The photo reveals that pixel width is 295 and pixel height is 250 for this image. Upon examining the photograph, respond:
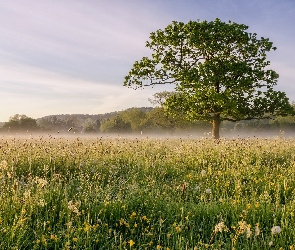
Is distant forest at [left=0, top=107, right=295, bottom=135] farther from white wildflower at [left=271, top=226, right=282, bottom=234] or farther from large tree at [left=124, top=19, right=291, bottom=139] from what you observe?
white wildflower at [left=271, top=226, right=282, bottom=234]

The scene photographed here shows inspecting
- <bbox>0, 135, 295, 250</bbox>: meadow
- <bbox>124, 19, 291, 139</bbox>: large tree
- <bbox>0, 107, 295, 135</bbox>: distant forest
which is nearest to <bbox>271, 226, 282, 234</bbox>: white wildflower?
<bbox>0, 135, 295, 250</bbox>: meadow

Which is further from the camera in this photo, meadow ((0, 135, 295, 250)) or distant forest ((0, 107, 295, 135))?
distant forest ((0, 107, 295, 135))

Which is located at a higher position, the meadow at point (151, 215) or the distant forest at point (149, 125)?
the distant forest at point (149, 125)

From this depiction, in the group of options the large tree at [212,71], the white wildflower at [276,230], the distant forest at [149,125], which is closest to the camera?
the white wildflower at [276,230]

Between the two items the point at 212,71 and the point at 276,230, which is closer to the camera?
the point at 276,230

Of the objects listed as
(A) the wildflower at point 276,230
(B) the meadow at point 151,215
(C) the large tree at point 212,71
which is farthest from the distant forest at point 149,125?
(A) the wildflower at point 276,230

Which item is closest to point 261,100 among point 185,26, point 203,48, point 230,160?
point 203,48

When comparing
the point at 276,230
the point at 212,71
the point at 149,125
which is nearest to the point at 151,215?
the point at 276,230

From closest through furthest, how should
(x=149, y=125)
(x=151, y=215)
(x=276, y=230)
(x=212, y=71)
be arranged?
(x=276, y=230)
(x=151, y=215)
(x=212, y=71)
(x=149, y=125)

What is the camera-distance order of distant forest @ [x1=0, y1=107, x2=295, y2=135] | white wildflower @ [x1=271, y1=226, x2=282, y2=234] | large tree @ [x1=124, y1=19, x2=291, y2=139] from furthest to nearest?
distant forest @ [x1=0, y1=107, x2=295, y2=135], large tree @ [x1=124, y1=19, x2=291, y2=139], white wildflower @ [x1=271, y1=226, x2=282, y2=234]

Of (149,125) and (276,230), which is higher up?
(149,125)

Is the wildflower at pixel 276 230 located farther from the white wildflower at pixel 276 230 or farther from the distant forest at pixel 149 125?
the distant forest at pixel 149 125

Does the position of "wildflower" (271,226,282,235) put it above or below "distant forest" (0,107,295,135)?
Answer: below

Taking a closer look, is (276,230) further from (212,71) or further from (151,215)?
(212,71)
